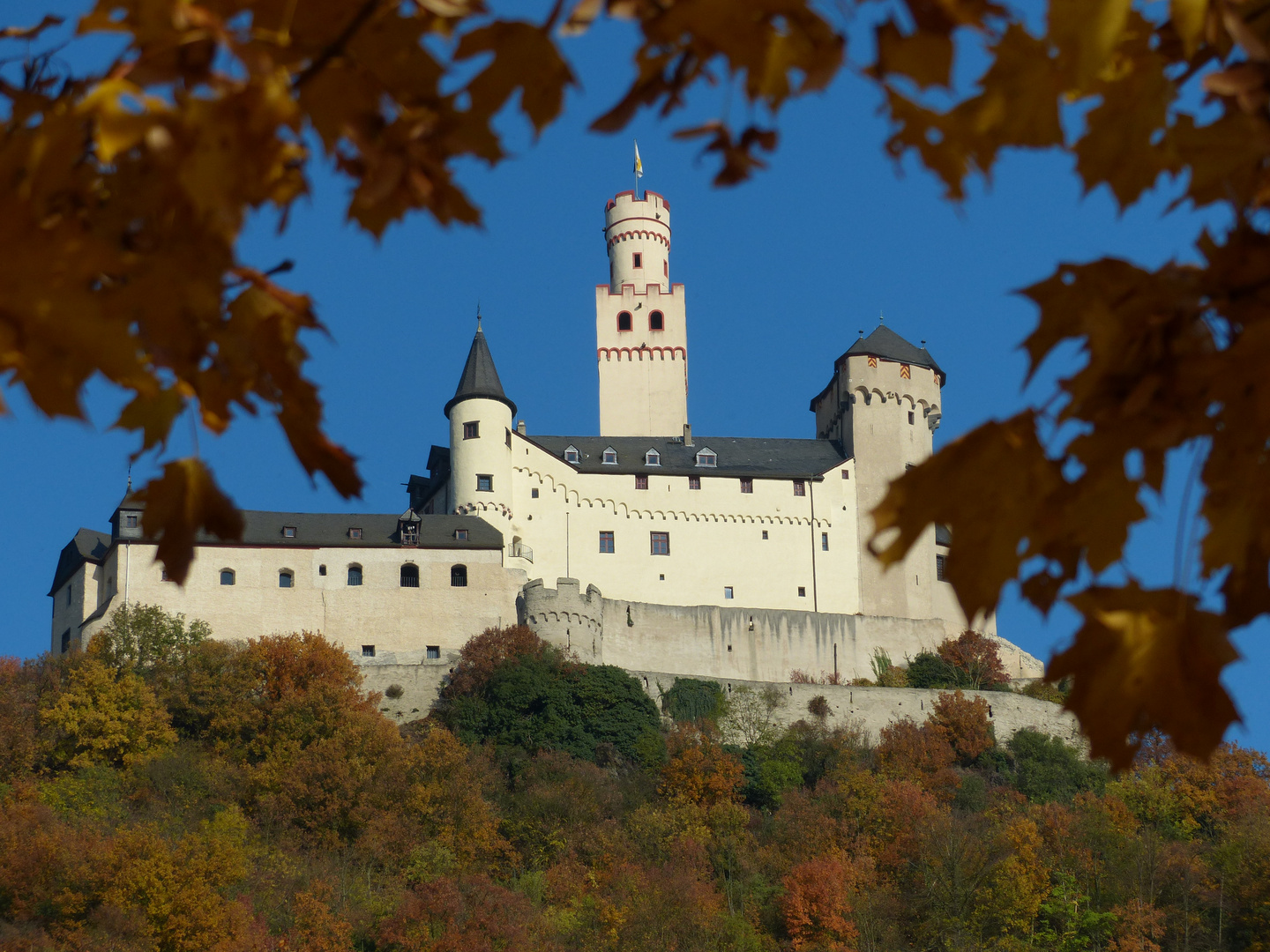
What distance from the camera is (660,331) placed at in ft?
239

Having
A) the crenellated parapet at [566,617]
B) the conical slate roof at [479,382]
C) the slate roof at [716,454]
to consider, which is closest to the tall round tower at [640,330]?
the slate roof at [716,454]

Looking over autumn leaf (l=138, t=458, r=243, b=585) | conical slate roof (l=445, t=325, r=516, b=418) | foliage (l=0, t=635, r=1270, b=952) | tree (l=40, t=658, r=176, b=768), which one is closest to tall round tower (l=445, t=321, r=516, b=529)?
conical slate roof (l=445, t=325, r=516, b=418)

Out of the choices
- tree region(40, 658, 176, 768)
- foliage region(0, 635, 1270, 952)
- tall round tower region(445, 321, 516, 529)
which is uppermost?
tall round tower region(445, 321, 516, 529)

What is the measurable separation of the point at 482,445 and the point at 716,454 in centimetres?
1039

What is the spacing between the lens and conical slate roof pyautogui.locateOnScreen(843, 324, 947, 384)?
67.0m

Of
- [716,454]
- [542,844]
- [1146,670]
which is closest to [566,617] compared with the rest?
[542,844]

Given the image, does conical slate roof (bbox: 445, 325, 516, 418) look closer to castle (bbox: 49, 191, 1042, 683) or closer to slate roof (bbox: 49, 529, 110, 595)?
castle (bbox: 49, 191, 1042, 683)

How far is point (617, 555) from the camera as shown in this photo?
6047cm

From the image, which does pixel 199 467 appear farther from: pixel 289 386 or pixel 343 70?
pixel 343 70

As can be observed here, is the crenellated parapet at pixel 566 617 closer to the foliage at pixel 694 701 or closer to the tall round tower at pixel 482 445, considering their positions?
the foliage at pixel 694 701

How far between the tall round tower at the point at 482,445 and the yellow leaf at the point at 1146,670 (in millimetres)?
56937

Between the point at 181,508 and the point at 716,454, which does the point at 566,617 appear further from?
the point at 181,508

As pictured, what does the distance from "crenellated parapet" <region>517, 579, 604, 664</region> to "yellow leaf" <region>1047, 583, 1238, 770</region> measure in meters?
52.5

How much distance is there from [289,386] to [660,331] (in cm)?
7030
